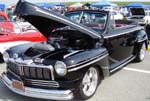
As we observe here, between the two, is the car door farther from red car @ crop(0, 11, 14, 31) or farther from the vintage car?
red car @ crop(0, 11, 14, 31)

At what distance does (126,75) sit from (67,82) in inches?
93.9

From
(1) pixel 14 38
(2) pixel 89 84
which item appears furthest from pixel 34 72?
(1) pixel 14 38

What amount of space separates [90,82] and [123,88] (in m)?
0.89

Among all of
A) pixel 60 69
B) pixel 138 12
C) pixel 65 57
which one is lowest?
pixel 138 12

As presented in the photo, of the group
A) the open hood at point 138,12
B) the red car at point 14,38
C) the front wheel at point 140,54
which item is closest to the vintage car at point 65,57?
the front wheel at point 140,54

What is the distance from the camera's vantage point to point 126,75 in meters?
6.46

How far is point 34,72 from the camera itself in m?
4.62

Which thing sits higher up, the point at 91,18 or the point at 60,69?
the point at 91,18

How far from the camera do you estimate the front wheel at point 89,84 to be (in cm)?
471

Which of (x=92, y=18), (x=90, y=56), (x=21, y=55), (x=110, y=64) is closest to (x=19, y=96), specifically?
(x=21, y=55)

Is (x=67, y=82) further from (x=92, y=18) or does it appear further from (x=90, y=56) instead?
(x=92, y=18)

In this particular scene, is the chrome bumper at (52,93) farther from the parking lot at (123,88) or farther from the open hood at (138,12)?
the open hood at (138,12)

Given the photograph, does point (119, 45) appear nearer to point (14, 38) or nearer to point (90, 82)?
point (90, 82)

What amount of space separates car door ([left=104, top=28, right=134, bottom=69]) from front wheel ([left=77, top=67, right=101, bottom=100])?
0.77m
